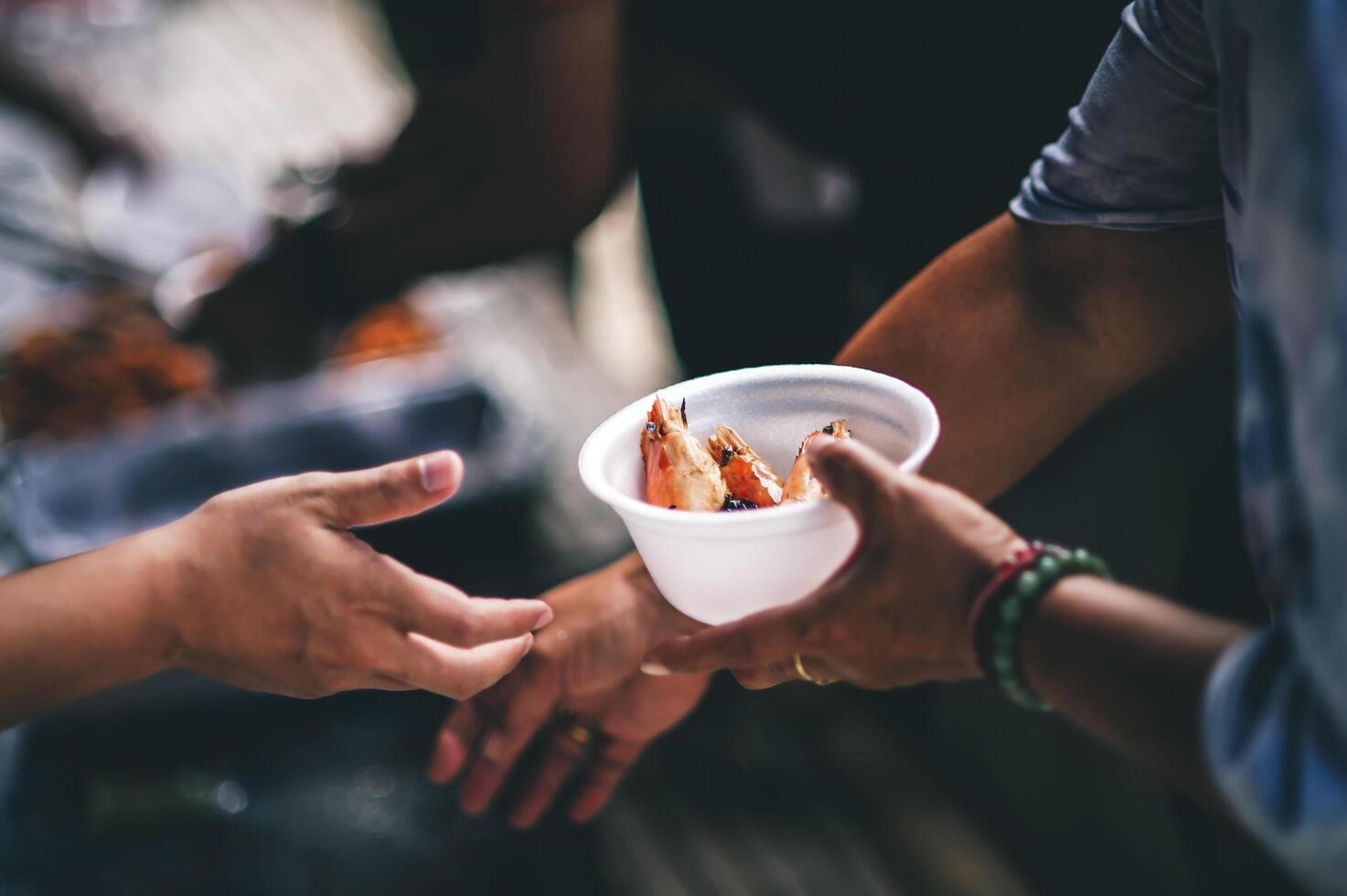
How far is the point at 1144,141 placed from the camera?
0.82 metres

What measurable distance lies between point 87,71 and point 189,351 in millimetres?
3189

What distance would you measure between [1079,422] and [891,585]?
446 mm

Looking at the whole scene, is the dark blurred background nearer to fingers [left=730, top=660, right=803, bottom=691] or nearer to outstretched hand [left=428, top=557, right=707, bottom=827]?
outstretched hand [left=428, top=557, right=707, bottom=827]

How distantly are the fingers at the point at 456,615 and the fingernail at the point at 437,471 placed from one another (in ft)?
0.28

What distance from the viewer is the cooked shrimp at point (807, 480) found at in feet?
2.33

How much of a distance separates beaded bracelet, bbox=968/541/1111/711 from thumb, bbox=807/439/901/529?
0.28 feet

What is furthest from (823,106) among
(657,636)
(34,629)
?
(34,629)

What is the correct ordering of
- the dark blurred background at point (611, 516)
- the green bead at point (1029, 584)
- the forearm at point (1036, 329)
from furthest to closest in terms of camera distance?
the dark blurred background at point (611, 516)
the forearm at point (1036, 329)
the green bead at point (1029, 584)

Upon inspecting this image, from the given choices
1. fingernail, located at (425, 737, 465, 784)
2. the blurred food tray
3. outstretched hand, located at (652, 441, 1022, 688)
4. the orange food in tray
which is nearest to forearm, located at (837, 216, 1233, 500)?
outstretched hand, located at (652, 441, 1022, 688)

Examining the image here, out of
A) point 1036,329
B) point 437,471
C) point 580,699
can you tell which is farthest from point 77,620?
point 1036,329

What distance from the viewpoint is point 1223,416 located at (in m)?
1.57

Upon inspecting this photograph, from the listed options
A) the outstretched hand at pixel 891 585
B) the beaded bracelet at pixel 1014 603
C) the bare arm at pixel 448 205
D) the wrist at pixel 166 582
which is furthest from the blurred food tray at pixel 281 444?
A: the beaded bracelet at pixel 1014 603

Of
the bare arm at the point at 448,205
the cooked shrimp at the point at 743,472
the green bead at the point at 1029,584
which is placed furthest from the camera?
the bare arm at the point at 448,205

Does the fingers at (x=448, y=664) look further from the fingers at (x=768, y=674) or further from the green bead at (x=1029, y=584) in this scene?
the green bead at (x=1029, y=584)
